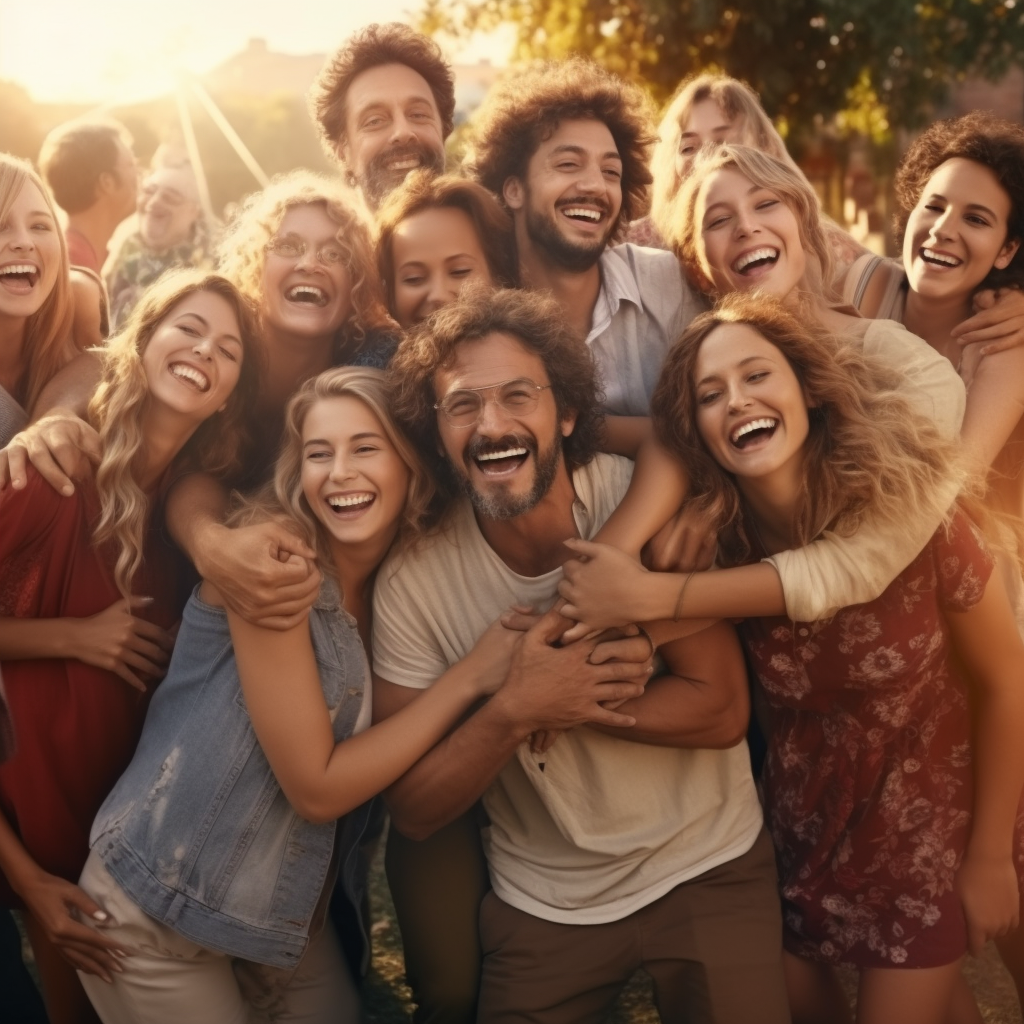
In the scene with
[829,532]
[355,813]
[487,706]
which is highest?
[829,532]

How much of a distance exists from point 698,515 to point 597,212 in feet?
4.68

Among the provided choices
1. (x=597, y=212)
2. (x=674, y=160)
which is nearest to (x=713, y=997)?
(x=597, y=212)

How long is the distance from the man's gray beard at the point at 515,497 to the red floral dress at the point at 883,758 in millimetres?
661

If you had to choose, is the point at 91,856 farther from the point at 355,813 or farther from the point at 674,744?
the point at 674,744

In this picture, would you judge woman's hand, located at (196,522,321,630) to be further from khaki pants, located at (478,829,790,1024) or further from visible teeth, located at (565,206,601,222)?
visible teeth, located at (565,206,601,222)

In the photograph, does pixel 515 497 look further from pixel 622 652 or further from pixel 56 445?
pixel 56 445

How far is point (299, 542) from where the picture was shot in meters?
2.88

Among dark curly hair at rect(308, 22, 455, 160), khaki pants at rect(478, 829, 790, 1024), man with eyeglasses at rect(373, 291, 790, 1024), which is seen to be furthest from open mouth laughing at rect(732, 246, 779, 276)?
dark curly hair at rect(308, 22, 455, 160)

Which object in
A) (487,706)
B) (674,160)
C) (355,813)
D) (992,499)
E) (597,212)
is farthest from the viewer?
(674,160)

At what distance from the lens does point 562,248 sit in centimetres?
392

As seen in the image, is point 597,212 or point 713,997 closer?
point 713,997

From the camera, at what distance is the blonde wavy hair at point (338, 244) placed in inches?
144

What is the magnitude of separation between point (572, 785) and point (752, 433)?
3.43 ft

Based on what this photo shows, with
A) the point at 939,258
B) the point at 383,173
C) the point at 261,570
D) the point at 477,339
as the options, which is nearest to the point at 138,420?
the point at 261,570
